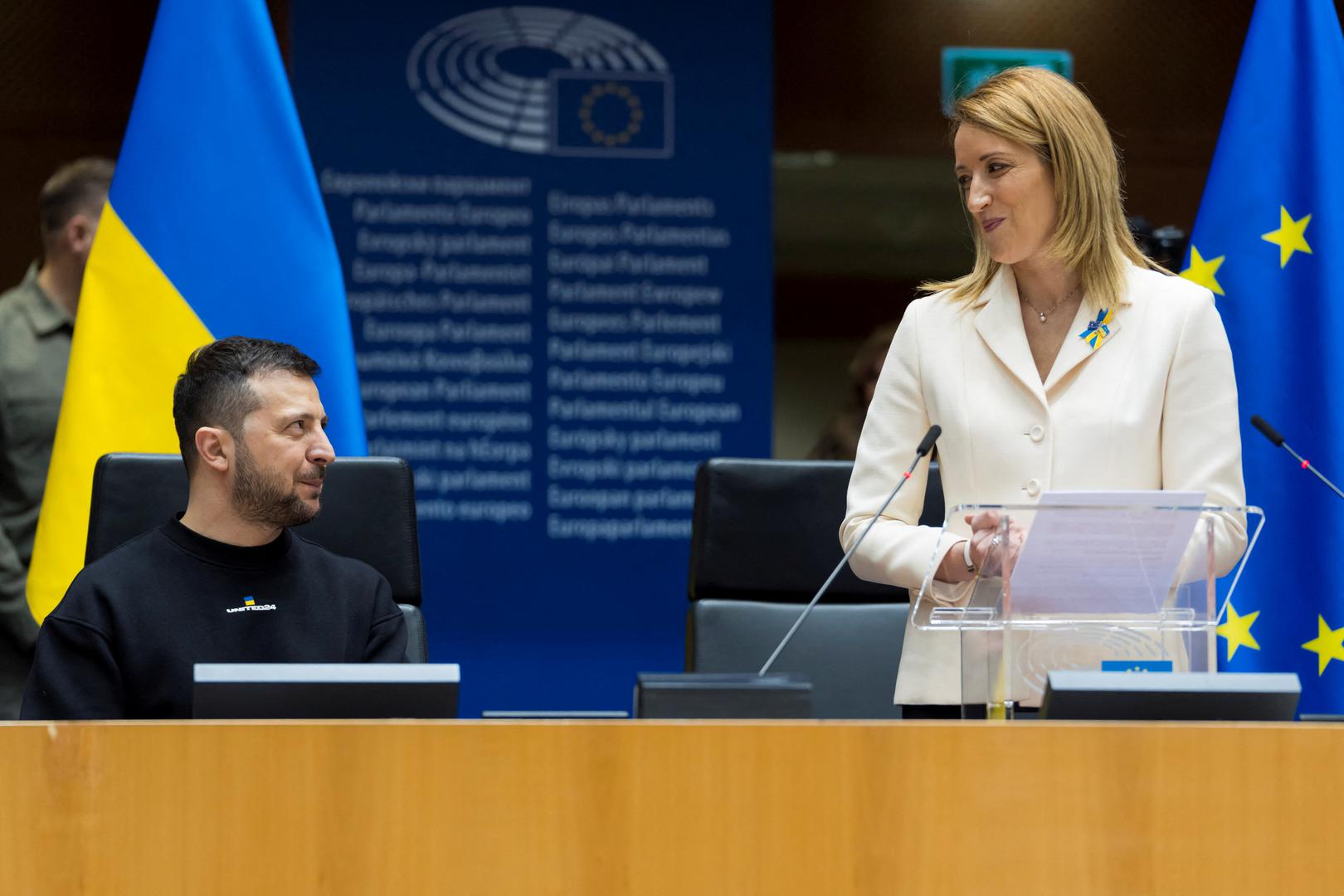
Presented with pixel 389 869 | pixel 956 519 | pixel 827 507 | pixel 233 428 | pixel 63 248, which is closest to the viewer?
pixel 389 869

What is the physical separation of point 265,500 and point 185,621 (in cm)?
21

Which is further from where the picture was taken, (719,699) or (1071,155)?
(1071,155)

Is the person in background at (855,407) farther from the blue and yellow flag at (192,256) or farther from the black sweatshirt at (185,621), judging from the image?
the black sweatshirt at (185,621)

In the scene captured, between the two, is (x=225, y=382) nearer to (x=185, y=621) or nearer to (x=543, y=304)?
(x=185, y=621)

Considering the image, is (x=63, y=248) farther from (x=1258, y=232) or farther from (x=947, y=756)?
(x=947, y=756)

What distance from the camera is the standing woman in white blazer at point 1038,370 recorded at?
2.00 meters

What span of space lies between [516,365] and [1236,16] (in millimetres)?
2245

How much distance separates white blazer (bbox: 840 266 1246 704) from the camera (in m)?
2.00

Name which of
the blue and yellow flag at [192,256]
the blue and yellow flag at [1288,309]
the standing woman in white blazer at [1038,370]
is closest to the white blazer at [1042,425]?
the standing woman in white blazer at [1038,370]

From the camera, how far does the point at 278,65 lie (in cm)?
342

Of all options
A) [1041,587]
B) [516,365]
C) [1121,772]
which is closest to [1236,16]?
[516,365]

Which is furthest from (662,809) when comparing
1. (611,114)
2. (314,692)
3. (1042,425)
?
(611,114)

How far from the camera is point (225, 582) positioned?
229 cm

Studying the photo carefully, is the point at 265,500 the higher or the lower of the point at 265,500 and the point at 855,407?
the lower
